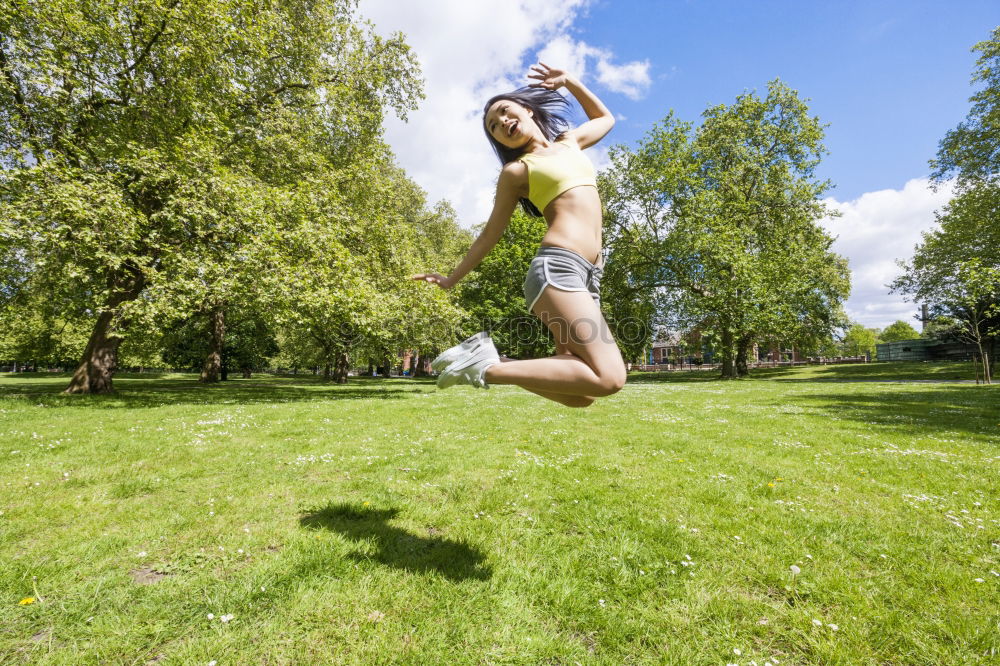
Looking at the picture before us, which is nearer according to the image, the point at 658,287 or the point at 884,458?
the point at 884,458

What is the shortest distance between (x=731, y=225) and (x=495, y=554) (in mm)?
35062

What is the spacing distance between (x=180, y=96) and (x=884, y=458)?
25.2 m

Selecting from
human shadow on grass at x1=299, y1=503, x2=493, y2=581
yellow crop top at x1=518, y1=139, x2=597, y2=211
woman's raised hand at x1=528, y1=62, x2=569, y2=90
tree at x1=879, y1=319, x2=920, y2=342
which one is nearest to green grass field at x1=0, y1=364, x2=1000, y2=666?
human shadow on grass at x1=299, y1=503, x2=493, y2=581

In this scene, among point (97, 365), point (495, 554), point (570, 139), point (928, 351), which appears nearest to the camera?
point (570, 139)

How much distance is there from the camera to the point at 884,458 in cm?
764

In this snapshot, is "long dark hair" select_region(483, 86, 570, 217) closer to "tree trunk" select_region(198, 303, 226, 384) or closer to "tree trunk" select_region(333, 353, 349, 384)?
"tree trunk" select_region(198, 303, 226, 384)

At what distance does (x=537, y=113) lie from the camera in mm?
4059

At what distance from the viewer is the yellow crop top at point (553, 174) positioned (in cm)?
346

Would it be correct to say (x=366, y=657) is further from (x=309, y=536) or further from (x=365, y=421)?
(x=365, y=421)

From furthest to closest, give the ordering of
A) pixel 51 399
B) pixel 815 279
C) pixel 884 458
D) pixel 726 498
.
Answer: pixel 815 279
pixel 51 399
pixel 884 458
pixel 726 498

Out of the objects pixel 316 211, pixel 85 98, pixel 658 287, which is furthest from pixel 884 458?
pixel 658 287

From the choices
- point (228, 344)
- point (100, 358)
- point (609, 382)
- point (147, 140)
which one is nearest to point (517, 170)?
point (609, 382)

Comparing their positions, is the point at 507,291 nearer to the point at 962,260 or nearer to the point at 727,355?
the point at 727,355

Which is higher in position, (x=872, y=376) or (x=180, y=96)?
Answer: (x=180, y=96)
